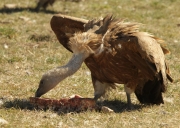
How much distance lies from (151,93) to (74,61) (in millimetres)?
1356

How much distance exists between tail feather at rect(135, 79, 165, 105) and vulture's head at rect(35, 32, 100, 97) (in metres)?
1.11

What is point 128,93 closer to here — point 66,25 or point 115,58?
point 115,58

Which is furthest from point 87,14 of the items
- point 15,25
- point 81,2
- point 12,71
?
point 12,71

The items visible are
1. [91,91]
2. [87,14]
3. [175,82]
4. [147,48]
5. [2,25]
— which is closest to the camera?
[147,48]

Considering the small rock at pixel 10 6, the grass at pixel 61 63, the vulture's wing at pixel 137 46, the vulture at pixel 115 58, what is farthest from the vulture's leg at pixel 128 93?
the small rock at pixel 10 6

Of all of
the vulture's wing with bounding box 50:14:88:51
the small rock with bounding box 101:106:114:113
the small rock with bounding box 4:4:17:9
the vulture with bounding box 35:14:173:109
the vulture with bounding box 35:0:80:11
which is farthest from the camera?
the small rock with bounding box 4:4:17:9

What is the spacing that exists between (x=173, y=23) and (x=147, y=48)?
333 inches

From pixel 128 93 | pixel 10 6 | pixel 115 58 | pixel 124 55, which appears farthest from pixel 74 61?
pixel 10 6

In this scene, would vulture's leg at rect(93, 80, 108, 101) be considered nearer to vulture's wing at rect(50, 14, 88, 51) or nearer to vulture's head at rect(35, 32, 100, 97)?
vulture's head at rect(35, 32, 100, 97)

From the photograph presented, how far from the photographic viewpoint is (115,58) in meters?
6.51

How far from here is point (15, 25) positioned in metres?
12.8

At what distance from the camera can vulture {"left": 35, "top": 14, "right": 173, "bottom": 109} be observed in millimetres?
6379

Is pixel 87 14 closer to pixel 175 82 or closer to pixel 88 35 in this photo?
pixel 175 82

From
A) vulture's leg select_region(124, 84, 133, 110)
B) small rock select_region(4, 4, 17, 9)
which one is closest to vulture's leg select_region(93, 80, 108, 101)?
vulture's leg select_region(124, 84, 133, 110)
